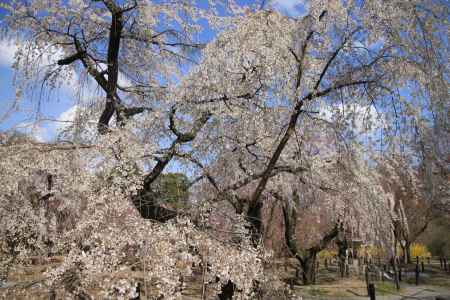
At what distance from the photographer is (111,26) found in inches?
236

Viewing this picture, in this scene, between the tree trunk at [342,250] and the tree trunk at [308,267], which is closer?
the tree trunk at [308,267]

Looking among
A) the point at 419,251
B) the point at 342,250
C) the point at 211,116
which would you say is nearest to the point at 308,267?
the point at 342,250

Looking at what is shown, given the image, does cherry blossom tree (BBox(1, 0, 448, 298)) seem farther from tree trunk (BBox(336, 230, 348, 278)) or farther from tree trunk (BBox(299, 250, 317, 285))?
tree trunk (BBox(336, 230, 348, 278))

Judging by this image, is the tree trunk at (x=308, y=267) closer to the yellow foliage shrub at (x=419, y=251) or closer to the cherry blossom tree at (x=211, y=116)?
the cherry blossom tree at (x=211, y=116)

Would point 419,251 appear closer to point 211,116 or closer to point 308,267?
point 308,267

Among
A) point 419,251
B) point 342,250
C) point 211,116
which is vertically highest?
point 211,116

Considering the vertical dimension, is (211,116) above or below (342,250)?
above

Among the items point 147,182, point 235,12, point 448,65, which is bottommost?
point 147,182

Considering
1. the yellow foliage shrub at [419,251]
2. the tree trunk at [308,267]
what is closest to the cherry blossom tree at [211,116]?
the tree trunk at [308,267]

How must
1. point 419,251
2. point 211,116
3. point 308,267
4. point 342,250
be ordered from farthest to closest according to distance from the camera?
point 419,251
point 342,250
point 308,267
point 211,116

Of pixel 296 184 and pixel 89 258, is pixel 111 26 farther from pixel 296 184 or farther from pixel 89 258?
pixel 296 184

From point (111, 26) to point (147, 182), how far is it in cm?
267

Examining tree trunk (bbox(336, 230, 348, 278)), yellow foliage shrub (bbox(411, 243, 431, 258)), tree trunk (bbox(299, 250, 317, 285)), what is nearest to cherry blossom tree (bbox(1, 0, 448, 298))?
tree trunk (bbox(299, 250, 317, 285))

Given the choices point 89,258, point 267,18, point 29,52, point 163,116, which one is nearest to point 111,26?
point 29,52
